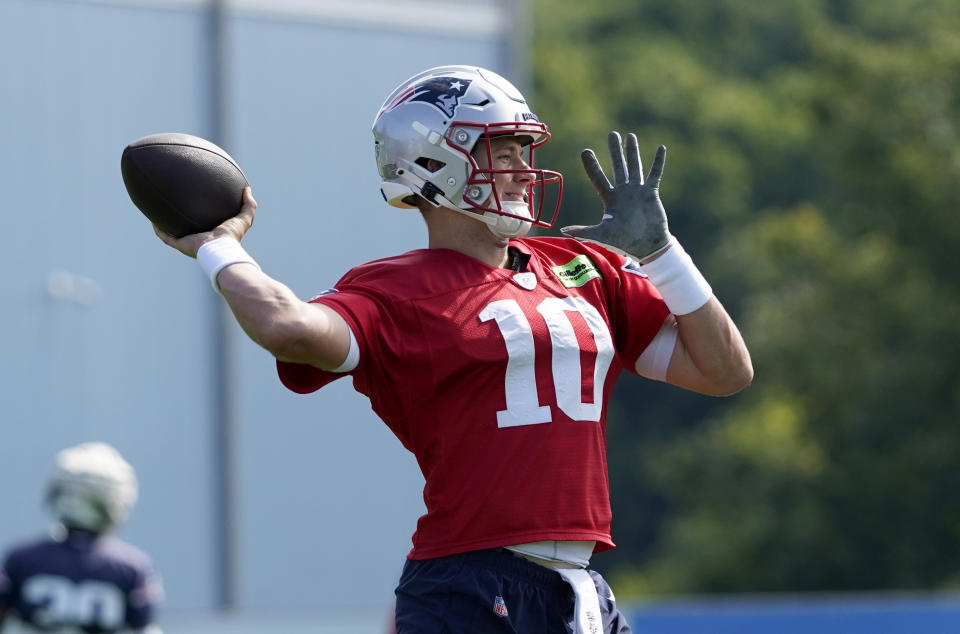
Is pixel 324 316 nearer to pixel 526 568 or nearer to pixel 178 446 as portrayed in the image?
pixel 526 568

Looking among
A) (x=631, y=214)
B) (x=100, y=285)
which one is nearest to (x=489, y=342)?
(x=631, y=214)

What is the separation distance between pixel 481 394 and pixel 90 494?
3.35m

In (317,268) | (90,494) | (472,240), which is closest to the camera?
(472,240)

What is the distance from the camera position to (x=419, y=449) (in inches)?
134

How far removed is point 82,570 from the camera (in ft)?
20.0

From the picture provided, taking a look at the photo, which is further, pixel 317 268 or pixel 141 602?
pixel 317 268

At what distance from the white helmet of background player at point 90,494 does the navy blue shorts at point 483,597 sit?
10.4 feet

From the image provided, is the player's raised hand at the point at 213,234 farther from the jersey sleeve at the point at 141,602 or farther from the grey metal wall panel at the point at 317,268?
the grey metal wall panel at the point at 317,268

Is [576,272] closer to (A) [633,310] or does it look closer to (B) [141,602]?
(A) [633,310]

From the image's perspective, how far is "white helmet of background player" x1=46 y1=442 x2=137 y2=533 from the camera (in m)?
6.25

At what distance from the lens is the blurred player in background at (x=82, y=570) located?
605 cm

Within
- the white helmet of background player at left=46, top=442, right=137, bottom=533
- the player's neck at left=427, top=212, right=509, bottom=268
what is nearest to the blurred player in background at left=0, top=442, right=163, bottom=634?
the white helmet of background player at left=46, top=442, right=137, bottom=533

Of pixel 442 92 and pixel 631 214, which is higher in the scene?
pixel 442 92

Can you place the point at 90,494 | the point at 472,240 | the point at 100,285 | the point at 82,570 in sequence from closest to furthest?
1. the point at 472,240
2. the point at 82,570
3. the point at 90,494
4. the point at 100,285
